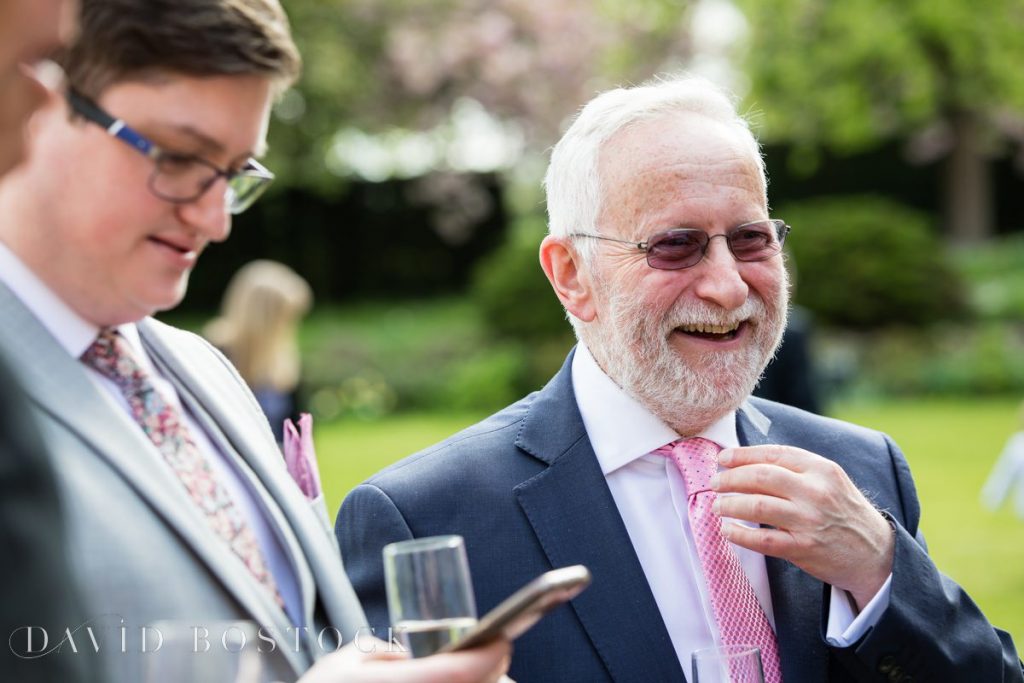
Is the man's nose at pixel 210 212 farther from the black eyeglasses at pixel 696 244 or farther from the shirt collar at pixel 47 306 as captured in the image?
the black eyeglasses at pixel 696 244

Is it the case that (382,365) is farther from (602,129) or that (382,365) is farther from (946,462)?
(602,129)

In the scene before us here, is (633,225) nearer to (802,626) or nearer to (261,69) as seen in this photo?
(802,626)

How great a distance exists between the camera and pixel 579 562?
273 centimetres

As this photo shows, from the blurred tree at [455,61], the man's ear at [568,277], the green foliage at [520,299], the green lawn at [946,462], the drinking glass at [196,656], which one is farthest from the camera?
the blurred tree at [455,61]

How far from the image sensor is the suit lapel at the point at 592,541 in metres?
2.61

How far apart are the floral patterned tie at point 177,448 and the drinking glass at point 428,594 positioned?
365mm

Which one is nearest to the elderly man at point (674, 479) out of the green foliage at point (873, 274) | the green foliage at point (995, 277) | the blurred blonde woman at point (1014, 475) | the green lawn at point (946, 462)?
the green lawn at point (946, 462)

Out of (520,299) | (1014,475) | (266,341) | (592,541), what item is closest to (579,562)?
(592,541)

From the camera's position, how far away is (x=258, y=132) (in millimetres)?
2018

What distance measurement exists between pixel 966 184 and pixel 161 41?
26.7 m

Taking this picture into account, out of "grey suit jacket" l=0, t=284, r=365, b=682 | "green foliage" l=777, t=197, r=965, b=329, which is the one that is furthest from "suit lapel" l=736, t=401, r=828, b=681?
"green foliage" l=777, t=197, r=965, b=329

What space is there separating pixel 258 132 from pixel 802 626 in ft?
5.23

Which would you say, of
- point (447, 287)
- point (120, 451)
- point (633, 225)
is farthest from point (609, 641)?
point (447, 287)

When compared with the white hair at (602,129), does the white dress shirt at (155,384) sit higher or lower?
lower
